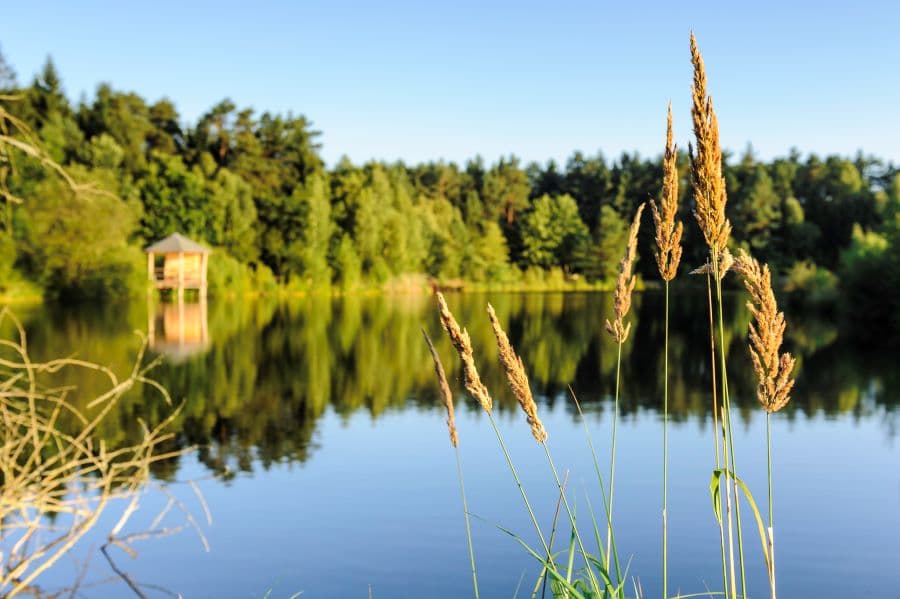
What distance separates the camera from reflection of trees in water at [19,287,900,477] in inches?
522

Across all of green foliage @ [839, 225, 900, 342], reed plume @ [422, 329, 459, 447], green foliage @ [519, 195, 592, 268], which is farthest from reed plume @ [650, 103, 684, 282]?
green foliage @ [519, 195, 592, 268]

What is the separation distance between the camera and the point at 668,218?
224 centimetres

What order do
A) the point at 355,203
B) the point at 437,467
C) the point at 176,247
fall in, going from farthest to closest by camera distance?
1. the point at 355,203
2. the point at 176,247
3. the point at 437,467

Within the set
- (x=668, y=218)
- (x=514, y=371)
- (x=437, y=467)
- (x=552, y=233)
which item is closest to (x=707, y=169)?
(x=668, y=218)

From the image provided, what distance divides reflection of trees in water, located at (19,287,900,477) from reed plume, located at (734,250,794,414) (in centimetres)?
907

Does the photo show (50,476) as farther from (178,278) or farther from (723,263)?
(178,278)

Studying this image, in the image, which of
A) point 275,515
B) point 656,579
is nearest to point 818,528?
point 656,579

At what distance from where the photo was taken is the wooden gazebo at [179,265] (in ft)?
131

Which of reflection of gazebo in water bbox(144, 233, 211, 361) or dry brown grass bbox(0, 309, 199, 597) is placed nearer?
dry brown grass bbox(0, 309, 199, 597)

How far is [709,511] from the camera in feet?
28.2

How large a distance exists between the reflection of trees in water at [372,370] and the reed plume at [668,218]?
8.87m

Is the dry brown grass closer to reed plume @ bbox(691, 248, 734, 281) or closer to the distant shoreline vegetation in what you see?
reed plume @ bbox(691, 248, 734, 281)

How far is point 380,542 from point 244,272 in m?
39.8

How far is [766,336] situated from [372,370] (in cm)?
1738
